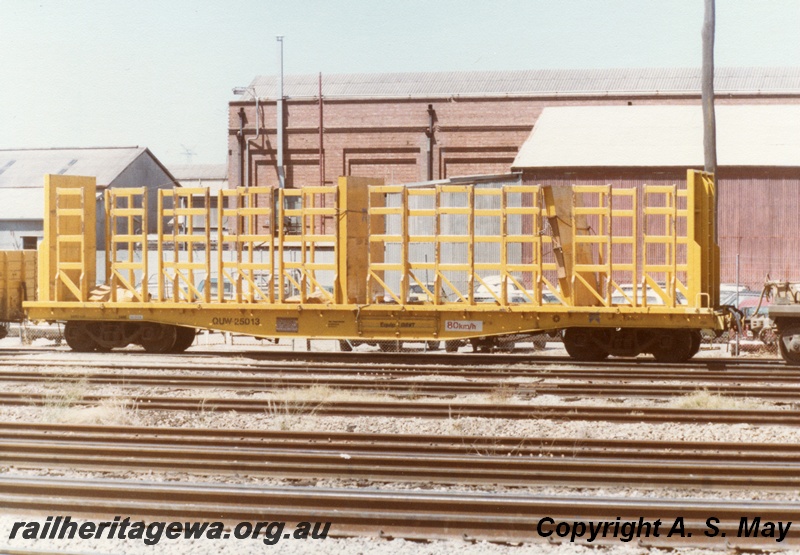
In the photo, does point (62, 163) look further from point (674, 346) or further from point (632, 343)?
point (674, 346)

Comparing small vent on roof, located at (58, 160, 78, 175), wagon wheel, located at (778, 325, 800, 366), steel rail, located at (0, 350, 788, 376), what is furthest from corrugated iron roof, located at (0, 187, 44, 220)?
wagon wheel, located at (778, 325, 800, 366)

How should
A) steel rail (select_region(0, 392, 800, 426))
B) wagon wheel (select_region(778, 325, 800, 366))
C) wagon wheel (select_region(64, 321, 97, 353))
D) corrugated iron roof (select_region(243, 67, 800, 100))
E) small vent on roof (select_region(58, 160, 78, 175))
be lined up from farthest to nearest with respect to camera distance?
small vent on roof (select_region(58, 160, 78, 175)) < corrugated iron roof (select_region(243, 67, 800, 100)) < wagon wheel (select_region(64, 321, 97, 353)) < wagon wheel (select_region(778, 325, 800, 366)) < steel rail (select_region(0, 392, 800, 426))

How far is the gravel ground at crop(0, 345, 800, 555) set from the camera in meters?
6.38

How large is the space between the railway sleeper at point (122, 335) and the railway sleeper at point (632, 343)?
8365 mm

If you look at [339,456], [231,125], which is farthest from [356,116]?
[339,456]

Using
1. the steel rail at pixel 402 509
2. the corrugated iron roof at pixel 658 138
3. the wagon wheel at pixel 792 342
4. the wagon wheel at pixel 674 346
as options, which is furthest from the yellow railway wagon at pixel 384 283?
the corrugated iron roof at pixel 658 138

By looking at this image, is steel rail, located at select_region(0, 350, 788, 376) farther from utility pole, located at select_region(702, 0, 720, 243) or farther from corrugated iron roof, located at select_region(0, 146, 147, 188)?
corrugated iron roof, located at select_region(0, 146, 147, 188)

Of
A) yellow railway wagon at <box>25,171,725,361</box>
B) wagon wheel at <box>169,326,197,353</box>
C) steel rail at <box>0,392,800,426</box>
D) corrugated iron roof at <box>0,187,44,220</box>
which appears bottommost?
steel rail at <box>0,392,800,426</box>

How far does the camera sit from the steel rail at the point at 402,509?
258 inches

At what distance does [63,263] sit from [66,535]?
1341cm

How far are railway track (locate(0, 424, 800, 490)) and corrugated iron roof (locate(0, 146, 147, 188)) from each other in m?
46.0

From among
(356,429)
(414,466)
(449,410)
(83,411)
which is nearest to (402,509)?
(414,466)

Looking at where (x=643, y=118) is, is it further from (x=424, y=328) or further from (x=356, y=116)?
(x=424, y=328)

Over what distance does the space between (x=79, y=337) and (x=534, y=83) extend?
3757 cm
